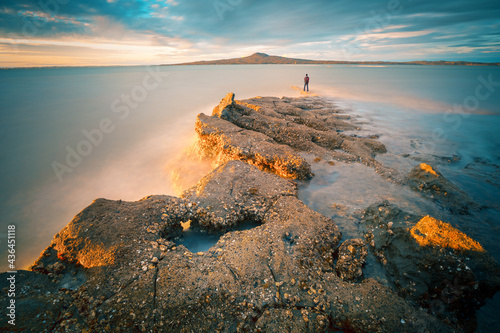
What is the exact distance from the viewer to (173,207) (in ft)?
14.7

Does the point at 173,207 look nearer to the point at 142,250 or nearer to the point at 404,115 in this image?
the point at 142,250

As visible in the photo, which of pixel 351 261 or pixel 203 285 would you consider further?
pixel 351 261

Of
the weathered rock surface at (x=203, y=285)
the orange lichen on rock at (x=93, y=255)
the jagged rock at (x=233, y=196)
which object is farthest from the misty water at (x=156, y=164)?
the orange lichen on rock at (x=93, y=255)

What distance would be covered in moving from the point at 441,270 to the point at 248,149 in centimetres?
551

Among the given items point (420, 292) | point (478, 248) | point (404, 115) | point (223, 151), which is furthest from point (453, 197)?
point (404, 115)

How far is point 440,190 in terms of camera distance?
237 inches

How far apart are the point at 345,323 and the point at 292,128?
300 inches

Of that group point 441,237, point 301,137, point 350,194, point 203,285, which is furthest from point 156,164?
point 441,237

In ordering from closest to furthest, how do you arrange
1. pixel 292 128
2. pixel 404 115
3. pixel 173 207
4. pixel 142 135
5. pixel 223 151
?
pixel 173 207 < pixel 223 151 < pixel 292 128 < pixel 142 135 < pixel 404 115

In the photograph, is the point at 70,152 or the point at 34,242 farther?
the point at 70,152

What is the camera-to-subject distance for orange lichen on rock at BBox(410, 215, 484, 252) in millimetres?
3484

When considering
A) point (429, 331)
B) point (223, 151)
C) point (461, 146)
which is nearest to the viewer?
point (429, 331)

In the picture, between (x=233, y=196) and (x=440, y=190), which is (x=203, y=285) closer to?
(x=233, y=196)

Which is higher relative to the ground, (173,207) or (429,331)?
(173,207)
